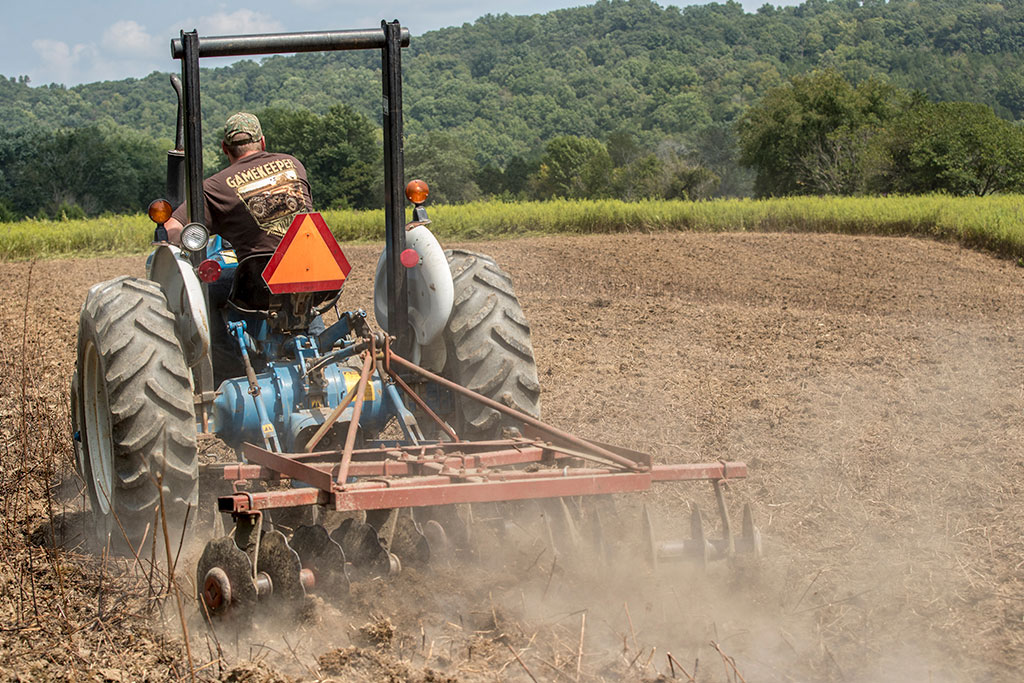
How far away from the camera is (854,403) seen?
682 cm

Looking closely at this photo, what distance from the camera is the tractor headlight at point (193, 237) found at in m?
3.81

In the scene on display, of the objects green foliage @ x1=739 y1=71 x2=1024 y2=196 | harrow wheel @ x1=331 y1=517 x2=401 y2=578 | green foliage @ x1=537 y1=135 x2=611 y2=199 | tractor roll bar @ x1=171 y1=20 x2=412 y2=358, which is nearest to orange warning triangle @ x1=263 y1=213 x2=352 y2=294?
tractor roll bar @ x1=171 y1=20 x2=412 y2=358

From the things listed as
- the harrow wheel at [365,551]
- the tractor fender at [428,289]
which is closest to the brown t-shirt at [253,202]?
the tractor fender at [428,289]

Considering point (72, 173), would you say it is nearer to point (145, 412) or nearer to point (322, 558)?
point (145, 412)

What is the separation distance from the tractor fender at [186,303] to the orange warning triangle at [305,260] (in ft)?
0.92

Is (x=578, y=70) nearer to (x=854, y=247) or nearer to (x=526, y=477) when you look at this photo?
(x=854, y=247)

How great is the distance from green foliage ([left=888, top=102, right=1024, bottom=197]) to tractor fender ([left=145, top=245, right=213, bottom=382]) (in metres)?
31.2

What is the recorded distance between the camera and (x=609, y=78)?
105m

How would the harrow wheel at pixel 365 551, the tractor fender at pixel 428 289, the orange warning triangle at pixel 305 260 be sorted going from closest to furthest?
1. the harrow wheel at pixel 365 551
2. the orange warning triangle at pixel 305 260
3. the tractor fender at pixel 428 289

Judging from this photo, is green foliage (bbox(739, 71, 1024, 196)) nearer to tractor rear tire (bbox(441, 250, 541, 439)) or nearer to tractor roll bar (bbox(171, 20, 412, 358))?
tractor rear tire (bbox(441, 250, 541, 439))

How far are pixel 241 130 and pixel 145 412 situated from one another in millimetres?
1578

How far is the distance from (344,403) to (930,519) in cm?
266

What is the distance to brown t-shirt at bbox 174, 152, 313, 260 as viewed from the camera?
4.37m

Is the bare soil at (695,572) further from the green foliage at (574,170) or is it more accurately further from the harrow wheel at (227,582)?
the green foliage at (574,170)
